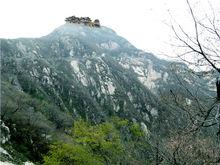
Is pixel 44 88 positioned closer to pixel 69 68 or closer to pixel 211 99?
pixel 69 68

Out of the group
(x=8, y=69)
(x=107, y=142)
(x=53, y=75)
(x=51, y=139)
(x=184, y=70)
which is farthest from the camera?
(x=53, y=75)

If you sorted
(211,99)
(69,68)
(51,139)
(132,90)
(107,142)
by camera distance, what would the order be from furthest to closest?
1. (132,90)
2. (69,68)
3. (51,139)
4. (107,142)
5. (211,99)

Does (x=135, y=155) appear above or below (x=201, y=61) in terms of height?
below

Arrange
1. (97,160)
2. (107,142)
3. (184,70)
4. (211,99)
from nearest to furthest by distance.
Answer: (211,99) < (184,70) < (97,160) < (107,142)

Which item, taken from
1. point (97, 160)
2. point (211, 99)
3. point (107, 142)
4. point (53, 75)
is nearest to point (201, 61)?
point (211, 99)

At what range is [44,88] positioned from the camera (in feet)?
465

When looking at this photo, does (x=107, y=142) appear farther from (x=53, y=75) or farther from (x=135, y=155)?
(x=53, y=75)

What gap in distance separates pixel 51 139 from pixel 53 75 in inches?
3416

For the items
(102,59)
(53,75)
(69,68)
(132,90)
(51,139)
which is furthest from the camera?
(102,59)

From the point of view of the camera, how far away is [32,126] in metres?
68.2

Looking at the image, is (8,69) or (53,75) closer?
(8,69)

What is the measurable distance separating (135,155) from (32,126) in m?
22.2

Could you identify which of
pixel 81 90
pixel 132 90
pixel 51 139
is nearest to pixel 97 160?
pixel 51 139

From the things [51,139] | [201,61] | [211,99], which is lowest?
[51,139]
